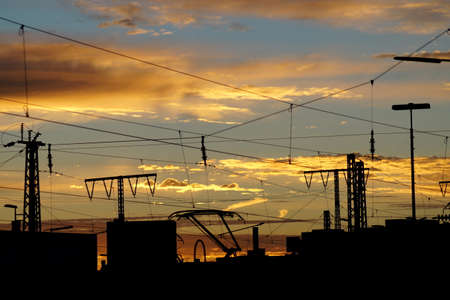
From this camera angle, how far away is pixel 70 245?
84.1 m

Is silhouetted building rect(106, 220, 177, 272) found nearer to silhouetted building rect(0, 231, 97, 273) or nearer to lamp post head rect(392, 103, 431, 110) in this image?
silhouetted building rect(0, 231, 97, 273)

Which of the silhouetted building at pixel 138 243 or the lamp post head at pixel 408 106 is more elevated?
the lamp post head at pixel 408 106

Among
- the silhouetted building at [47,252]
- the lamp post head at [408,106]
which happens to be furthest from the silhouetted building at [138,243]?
the lamp post head at [408,106]

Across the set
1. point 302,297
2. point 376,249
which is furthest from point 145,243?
point 302,297

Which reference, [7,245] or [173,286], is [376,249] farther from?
[7,245]

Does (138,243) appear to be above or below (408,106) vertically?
below

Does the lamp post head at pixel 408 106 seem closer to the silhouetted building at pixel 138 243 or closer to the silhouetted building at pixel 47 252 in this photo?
the silhouetted building at pixel 47 252

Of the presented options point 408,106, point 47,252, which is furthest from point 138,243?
point 408,106

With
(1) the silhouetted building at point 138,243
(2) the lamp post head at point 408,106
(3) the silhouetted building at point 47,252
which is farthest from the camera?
(1) the silhouetted building at point 138,243

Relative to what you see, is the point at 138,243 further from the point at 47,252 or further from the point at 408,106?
the point at 408,106

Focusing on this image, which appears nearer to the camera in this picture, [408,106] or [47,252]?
[408,106]

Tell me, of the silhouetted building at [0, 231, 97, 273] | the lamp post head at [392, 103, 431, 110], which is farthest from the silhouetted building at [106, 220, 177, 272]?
the lamp post head at [392, 103, 431, 110]

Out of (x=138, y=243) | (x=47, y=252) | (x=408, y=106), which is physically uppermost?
(x=408, y=106)

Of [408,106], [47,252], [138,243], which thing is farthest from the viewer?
[138,243]
